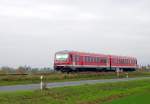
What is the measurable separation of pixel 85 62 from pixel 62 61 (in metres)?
4.29

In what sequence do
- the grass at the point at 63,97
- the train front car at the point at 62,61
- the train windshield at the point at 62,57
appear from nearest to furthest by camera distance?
1. the grass at the point at 63,97
2. the train front car at the point at 62,61
3. the train windshield at the point at 62,57

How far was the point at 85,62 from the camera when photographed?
61.3m

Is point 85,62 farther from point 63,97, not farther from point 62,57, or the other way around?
point 63,97

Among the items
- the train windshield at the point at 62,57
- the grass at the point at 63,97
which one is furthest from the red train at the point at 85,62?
the grass at the point at 63,97

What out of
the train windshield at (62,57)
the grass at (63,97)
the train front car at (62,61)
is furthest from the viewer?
the train windshield at (62,57)

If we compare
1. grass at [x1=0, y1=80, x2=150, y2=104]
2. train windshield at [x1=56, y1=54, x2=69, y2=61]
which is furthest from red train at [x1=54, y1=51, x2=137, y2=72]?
grass at [x1=0, y1=80, x2=150, y2=104]

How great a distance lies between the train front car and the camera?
190 feet

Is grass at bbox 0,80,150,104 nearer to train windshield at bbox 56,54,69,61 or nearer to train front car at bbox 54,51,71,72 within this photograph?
train front car at bbox 54,51,71,72

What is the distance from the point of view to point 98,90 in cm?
3098

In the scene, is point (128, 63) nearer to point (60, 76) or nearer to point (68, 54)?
point (68, 54)

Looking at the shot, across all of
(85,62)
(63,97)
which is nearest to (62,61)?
(85,62)

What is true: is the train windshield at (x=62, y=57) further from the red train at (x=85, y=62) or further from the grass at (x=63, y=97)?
the grass at (x=63, y=97)

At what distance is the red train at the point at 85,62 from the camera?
2293 inches

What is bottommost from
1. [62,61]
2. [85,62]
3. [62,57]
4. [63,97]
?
[63,97]
